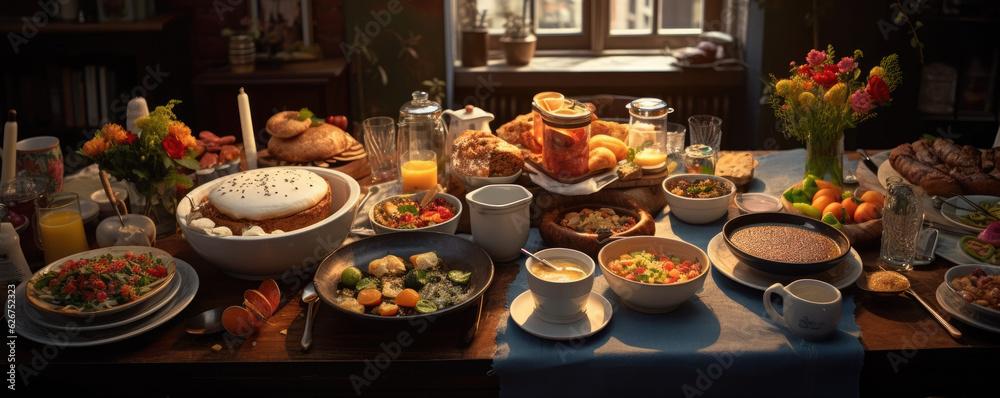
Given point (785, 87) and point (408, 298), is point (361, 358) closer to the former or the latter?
point (408, 298)

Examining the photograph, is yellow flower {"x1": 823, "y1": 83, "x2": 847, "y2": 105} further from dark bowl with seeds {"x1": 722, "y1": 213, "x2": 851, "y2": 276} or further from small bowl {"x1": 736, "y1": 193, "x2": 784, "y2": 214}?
dark bowl with seeds {"x1": 722, "y1": 213, "x2": 851, "y2": 276}

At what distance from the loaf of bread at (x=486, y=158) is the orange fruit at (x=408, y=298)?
568 mm

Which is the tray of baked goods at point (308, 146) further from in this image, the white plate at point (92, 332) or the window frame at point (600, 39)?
the window frame at point (600, 39)

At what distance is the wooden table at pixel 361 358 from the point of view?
151cm

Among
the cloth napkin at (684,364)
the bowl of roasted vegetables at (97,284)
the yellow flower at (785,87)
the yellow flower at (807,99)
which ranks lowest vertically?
the cloth napkin at (684,364)

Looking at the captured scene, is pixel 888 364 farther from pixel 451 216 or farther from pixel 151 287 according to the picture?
pixel 151 287

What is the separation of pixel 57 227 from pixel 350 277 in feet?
2.46

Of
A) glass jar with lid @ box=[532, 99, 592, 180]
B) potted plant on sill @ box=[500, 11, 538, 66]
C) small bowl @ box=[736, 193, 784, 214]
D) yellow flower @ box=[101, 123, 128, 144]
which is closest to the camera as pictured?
yellow flower @ box=[101, 123, 128, 144]

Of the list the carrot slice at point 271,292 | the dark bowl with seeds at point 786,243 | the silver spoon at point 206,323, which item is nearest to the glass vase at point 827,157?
the dark bowl with seeds at point 786,243

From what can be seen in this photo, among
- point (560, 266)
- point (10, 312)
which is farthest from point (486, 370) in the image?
point (10, 312)

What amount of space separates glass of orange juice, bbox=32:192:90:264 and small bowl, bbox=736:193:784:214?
1.76 meters

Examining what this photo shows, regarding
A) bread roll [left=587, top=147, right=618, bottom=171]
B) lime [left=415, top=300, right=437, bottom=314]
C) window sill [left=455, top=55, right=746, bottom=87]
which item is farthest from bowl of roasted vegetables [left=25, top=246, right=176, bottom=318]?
window sill [left=455, top=55, right=746, bottom=87]

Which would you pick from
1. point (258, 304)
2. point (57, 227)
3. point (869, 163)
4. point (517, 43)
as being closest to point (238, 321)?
point (258, 304)

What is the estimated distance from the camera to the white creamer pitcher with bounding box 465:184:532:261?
5.96 ft
